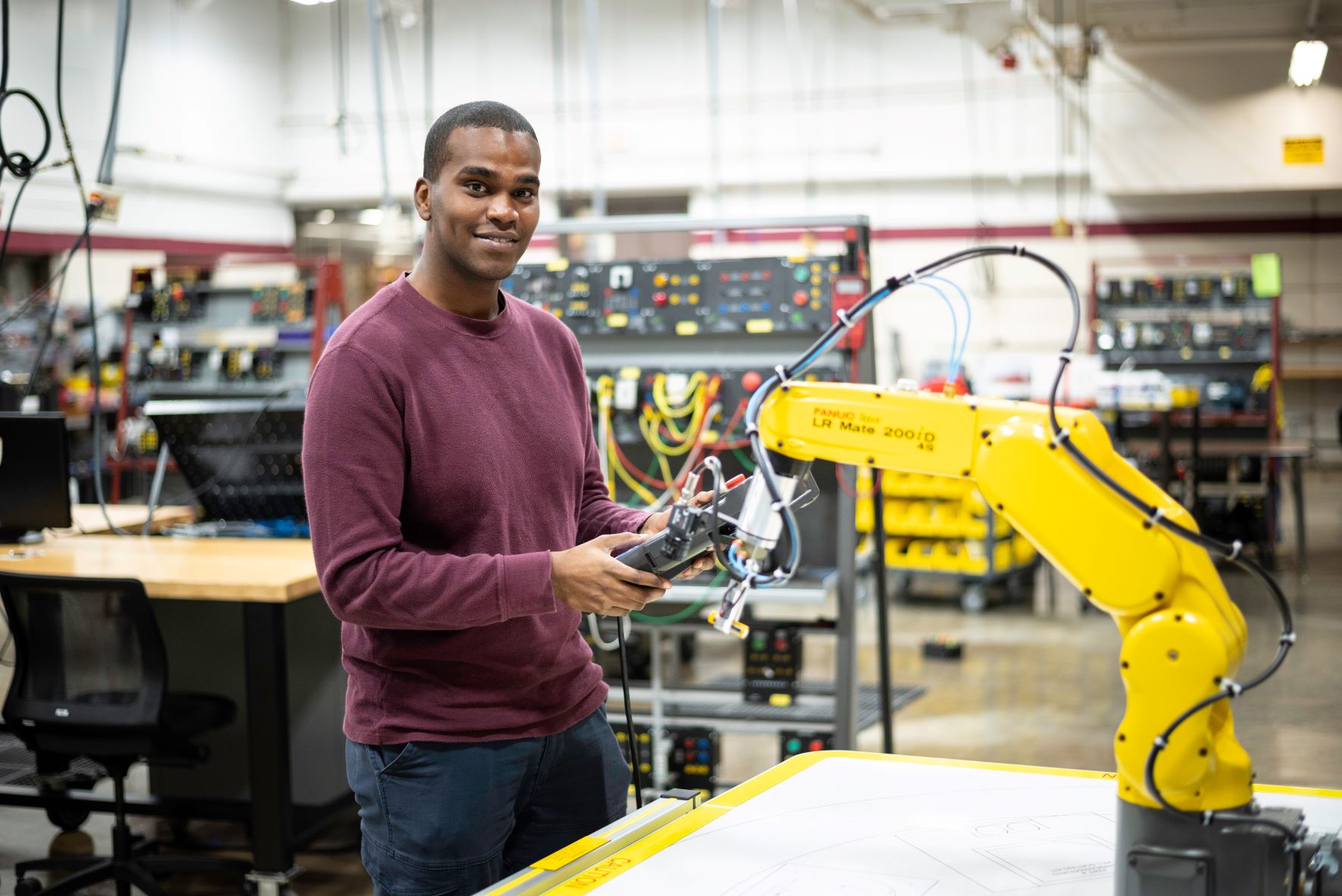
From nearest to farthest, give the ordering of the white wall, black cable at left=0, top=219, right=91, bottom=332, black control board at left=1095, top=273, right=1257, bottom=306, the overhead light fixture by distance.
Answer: black cable at left=0, top=219, right=91, bottom=332, the overhead light fixture, black control board at left=1095, top=273, right=1257, bottom=306, the white wall

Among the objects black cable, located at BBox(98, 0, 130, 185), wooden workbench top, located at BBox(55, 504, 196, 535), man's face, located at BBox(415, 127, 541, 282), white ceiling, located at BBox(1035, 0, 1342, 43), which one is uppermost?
white ceiling, located at BBox(1035, 0, 1342, 43)

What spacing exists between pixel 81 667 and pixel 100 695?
0.26 ft

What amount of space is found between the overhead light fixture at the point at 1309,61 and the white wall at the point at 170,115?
7.21 metres

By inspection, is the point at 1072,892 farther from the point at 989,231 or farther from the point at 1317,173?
the point at 989,231

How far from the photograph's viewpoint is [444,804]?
1527mm

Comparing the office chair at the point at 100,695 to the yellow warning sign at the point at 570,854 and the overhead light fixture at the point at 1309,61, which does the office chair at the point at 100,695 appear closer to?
the yellow warning sign at the point at 570,854

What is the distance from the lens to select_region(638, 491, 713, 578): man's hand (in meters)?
1.42

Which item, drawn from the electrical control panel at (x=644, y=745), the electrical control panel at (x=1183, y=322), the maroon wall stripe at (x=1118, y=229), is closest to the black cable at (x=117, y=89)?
the electrical control panel at (x=644, y=745)

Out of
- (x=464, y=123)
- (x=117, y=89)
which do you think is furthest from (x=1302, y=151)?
(x=464, y=123)

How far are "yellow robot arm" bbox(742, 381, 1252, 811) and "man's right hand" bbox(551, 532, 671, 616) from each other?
180mm

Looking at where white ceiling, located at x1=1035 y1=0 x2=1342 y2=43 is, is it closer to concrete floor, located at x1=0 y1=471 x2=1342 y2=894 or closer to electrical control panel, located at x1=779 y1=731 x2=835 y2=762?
concrete floor, located at x1=0 y1=471 x2=1342 y2=894

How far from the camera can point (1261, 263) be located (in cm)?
804

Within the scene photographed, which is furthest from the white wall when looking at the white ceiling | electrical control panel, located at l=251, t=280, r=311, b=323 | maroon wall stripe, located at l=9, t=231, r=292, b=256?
the white ceiling

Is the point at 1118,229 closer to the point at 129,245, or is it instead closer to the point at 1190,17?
the point at 1190,17
